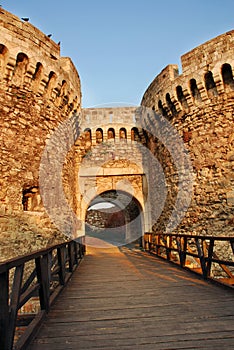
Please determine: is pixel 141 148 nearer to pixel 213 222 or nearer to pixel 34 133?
pixel 213 222

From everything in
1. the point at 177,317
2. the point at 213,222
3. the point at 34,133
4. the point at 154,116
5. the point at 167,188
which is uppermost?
the point at 154,116

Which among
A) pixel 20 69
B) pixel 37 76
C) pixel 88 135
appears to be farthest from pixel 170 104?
pixel 20 69

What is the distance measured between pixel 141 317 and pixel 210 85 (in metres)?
6.01

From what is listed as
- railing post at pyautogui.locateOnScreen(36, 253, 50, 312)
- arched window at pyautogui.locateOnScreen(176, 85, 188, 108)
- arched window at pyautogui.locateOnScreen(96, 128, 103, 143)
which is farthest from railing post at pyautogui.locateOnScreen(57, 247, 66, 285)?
arched window at pyautogui.locateOnScreen(96, 128, 103, 143)

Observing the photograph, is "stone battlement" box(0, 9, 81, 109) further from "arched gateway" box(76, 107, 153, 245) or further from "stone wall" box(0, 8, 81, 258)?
"arched gateway" box(76, 107, 153, 245)

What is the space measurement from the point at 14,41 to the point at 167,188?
5320mm

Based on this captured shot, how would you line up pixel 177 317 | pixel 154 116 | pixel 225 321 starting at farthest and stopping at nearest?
1. pixel 154 116
2. pixel 177 317
3. pixel 225 321

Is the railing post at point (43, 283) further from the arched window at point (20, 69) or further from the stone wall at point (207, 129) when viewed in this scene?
the stone wall at point (207, 129)

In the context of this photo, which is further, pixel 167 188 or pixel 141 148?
pixel 141 148

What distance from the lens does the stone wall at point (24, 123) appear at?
445cm

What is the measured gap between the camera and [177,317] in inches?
73.7

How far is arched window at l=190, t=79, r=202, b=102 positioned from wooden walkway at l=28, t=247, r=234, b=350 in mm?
4977

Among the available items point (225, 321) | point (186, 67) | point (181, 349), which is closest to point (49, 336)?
point (181, 349)

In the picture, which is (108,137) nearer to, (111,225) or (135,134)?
(135,134)
